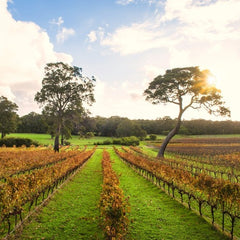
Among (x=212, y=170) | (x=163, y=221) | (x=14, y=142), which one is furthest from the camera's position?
(x=14, y=142)

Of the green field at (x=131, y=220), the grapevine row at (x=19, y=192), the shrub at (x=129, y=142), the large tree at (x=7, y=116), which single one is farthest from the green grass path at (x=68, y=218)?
the large tree at (x=7, y=116)

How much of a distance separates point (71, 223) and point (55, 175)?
444 cm

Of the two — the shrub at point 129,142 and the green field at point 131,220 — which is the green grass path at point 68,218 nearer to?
the green field at point 131,220

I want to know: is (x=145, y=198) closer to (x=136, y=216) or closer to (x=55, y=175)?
(x=136, y=216)

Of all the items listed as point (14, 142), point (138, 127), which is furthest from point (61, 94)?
point (138, 127)

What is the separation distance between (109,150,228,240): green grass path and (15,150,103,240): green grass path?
1.44m

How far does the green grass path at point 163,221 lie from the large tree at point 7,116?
52450 millimetres

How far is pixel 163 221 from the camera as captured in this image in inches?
282

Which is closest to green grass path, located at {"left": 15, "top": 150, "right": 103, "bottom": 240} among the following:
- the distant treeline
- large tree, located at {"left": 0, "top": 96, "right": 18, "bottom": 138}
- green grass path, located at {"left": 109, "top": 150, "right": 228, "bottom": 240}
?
green grass path, located at {"left": 109, "top": 150, "right": 228, "bottom": 240}

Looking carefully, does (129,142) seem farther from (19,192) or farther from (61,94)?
(19,192)

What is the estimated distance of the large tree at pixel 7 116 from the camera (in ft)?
175

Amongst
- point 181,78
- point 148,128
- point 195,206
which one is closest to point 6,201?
point 195,206

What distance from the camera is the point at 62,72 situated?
Answer: 34750 mm

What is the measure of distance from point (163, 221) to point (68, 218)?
3.41 meters
